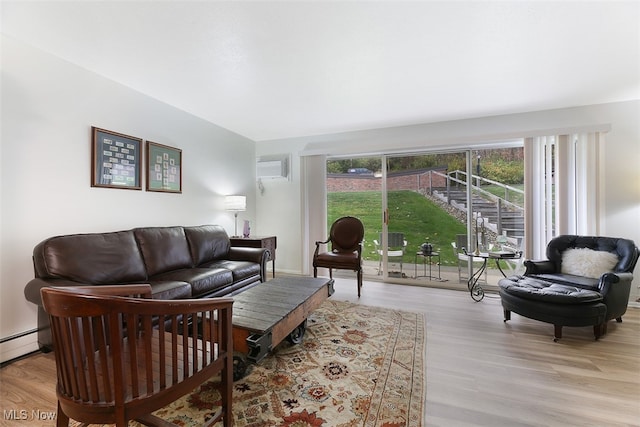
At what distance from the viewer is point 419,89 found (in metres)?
2.74

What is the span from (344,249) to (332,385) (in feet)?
7.75

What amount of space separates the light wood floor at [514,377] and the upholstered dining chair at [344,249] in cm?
118

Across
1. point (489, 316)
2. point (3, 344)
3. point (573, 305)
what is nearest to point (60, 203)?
point (3, 344)

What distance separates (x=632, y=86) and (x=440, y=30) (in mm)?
2542

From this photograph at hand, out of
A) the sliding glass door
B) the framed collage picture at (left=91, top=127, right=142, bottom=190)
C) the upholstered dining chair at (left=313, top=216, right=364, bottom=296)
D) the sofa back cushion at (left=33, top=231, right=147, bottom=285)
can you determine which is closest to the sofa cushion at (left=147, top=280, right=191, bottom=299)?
the sofa back cushion at (left=33, top=231, right=147, bottom=285)

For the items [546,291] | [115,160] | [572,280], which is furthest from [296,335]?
[572,280]

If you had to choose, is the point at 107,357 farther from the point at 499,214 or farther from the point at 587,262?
the point at 499,214

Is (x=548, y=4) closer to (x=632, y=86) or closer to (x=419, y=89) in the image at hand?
(x=419, y=89)

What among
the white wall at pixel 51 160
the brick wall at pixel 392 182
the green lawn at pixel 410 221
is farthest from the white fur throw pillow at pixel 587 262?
the white wall at pixel 51 160

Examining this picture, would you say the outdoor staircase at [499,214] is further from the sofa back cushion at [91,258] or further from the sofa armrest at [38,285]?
the sofa armrest at [38,285]

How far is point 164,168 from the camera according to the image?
3.15 meters

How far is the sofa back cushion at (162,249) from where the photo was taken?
2.50 metres

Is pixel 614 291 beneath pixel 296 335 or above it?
above

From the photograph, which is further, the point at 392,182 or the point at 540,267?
the point at 392,182
